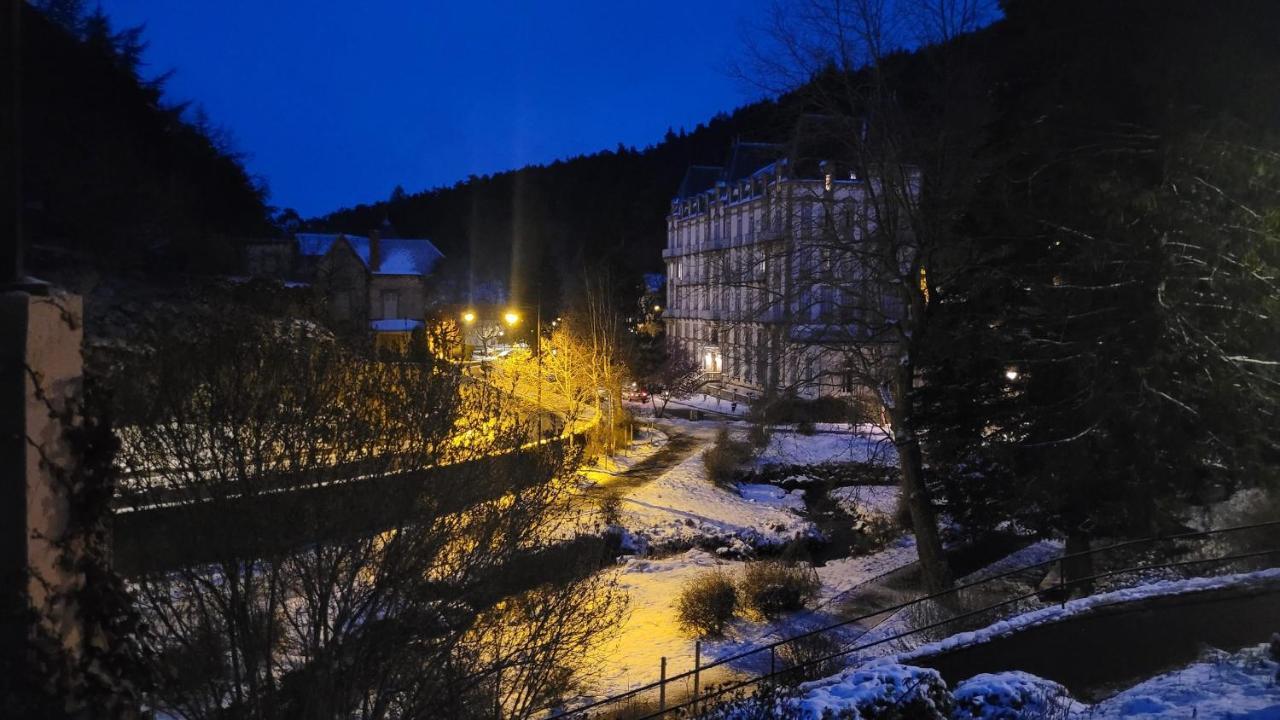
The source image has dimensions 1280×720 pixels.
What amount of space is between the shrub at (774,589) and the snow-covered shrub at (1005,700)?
34.6 feet

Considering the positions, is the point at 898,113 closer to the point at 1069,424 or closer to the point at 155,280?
the point at 1069,424

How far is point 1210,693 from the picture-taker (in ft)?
25.9

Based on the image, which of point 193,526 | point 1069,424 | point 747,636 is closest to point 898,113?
point 1069,424

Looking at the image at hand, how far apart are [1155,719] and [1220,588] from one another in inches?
160

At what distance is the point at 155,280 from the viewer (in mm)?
26469

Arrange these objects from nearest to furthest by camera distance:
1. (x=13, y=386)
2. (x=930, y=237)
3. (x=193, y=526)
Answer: (x=13, y=386) < (x=193, y=526) < (x=930, y=237)

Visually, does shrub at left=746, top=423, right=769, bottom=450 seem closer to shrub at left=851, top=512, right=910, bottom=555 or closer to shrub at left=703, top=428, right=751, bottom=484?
shrub at left=703, top=428, right=751, bottom=484

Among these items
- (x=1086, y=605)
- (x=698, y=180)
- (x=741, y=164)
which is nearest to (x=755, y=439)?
(x=1086, y=605)

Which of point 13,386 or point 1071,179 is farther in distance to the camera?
point 1071,179

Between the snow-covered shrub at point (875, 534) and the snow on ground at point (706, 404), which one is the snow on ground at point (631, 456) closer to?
the snow on ground at point (706, 404)

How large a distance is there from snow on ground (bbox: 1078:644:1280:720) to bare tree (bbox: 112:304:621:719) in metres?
6.40

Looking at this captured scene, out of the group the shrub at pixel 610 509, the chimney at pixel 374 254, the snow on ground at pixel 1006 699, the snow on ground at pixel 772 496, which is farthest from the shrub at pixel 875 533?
the chimney at pixel 374 254

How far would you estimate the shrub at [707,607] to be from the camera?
17.5 meters

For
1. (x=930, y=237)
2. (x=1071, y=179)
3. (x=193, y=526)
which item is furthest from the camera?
(x=930, y=237)
